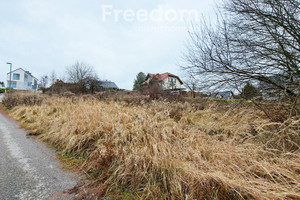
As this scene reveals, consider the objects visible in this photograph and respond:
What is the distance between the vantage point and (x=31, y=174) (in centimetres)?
177

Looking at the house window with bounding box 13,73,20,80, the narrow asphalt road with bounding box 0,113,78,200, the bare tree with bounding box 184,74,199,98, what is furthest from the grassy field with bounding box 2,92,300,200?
the house window with bounding box 13,73,20,80

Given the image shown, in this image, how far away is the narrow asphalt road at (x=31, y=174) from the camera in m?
1.44

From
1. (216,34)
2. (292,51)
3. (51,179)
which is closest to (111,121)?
(51,179)

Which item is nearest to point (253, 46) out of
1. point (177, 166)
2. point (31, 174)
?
point (177, 166)

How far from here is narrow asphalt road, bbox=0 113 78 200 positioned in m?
1.44

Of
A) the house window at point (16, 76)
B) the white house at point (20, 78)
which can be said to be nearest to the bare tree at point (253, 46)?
the white house at point (20, 78)

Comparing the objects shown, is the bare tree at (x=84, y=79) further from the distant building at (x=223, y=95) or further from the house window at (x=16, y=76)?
the house window at (x=16, y=76)

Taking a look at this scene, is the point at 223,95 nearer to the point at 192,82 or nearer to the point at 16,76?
the point at 192,82

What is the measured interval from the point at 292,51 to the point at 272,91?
101 centimetres

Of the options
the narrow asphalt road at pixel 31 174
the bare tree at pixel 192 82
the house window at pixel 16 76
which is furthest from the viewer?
the house window at pixel 16 76

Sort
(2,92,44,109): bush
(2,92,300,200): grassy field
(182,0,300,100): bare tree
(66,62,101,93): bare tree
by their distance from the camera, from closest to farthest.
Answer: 1. (2,92,300,200): grassy field
2. (182,0,300,100): bare tree
3. (2,92,44,109): bush
4. (66,62,101,93): bare tree

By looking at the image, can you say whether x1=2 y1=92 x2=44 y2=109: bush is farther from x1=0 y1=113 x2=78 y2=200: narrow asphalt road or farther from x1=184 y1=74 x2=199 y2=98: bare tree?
x1=184 y1=74 x2=199 y2=98: bare tree

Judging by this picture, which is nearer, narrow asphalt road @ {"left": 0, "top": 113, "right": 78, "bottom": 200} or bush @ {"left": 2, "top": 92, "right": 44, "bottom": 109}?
narrow asphalt road @ {"left": 0, "top": 113, "right": 78, "bottom": 200}

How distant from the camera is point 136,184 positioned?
1.54 meters
